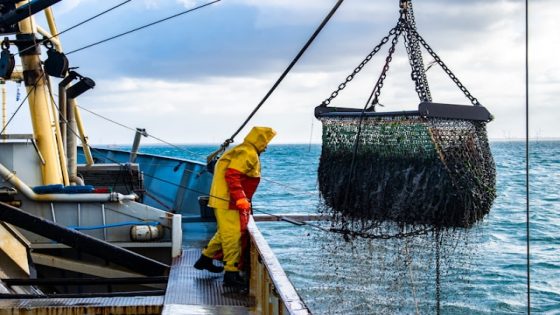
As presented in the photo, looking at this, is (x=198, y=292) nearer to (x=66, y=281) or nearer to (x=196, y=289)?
(x=196, y=289)

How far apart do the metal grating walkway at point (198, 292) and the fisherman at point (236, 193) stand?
196 millimetres

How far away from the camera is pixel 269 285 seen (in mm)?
5387

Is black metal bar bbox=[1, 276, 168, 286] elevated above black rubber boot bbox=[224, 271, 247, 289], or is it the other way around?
black rubber boot bbox=[224, 271, 247, 289]

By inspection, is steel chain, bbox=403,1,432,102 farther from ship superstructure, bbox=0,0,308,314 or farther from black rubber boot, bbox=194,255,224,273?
black rubber boot, bbox=194,255,224,273

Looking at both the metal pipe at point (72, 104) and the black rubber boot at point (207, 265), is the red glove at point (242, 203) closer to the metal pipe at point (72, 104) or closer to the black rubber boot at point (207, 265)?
the black rubber boot at point (207, 265)

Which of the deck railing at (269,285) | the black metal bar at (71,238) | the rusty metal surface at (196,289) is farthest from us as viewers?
the black metal bar at (71,238)

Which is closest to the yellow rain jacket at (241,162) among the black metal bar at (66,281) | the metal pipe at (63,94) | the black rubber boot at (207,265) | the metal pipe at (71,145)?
the black rubber boot at (207,265)

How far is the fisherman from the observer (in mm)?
6344

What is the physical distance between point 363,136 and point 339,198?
61cm

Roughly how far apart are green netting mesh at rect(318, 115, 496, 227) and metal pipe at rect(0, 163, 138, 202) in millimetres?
2792

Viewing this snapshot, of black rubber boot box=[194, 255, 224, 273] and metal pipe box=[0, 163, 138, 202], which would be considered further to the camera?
metal pipe box=[0, 163, 138, 202]

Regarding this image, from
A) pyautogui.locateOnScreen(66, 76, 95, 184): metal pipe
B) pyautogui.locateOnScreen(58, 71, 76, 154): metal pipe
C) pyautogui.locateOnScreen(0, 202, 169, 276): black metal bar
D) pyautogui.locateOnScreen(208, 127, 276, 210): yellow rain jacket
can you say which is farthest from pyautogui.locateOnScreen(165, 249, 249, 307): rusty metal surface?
pyautogui.locateOnScreen(58, 71, 76, 154): metal pipe

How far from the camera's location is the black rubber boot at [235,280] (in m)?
6.64

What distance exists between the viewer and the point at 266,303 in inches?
222
